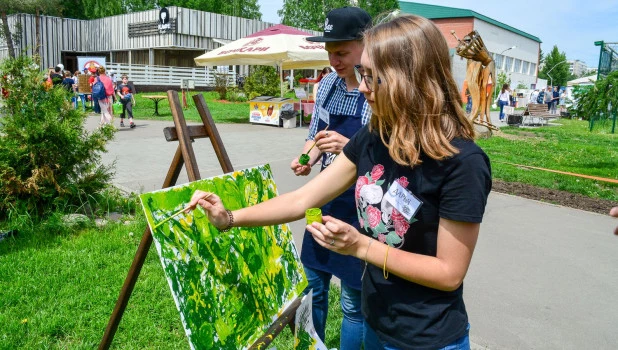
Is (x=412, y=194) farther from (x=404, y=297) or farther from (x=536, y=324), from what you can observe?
(x=536, y=324)

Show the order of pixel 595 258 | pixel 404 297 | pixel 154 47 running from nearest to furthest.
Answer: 1. pixel 404 297
2. pixel 595 258
3. pixel 154 47

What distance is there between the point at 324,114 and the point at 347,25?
48 cm

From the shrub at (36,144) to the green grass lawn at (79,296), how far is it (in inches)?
14.5

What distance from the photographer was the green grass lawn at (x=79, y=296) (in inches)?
116

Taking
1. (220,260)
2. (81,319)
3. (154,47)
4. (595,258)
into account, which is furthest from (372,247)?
(154,47)

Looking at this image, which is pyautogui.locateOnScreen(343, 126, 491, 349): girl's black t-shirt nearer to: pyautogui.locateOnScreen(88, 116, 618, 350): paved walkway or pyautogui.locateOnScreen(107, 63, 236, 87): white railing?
pyautogui.locateOnScreen(88, 116, 618, 350): paved walkway

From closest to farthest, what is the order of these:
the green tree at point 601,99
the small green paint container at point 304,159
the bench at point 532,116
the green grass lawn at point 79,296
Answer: the small green paint container at point 304,159, the green grass lawn at point 79,296, the green tree at point 601,99, the bench at point 532,116

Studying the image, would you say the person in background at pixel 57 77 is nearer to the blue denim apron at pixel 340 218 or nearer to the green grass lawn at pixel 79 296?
the green grass lawn at pixel 79 296

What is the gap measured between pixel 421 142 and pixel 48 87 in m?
4.73

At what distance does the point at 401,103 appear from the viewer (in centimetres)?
144

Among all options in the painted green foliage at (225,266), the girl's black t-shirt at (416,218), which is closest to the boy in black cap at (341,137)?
the painted green foliage at (225,266)

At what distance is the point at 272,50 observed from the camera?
43.6 ft

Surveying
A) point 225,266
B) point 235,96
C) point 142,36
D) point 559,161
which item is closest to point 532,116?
point 559,161

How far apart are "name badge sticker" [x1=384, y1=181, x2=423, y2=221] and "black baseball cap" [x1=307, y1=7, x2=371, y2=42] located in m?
1.10
